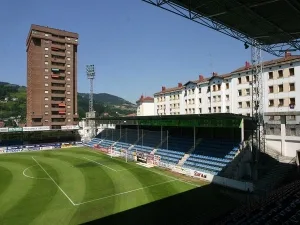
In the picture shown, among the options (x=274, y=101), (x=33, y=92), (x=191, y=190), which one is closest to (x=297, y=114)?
(x=274, y=101)

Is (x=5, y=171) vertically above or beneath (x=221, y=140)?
beneath

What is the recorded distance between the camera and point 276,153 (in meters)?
33.5

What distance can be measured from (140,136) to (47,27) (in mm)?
46381

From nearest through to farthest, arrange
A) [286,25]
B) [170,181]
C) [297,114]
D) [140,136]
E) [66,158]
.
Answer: [286,25] → [170,181] → [297,114] → [66,158] → [140,136]

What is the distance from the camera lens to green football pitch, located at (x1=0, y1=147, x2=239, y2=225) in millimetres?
21078

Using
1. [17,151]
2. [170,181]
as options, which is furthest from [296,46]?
[17,151]

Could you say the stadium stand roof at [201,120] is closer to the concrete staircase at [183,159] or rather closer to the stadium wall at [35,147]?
the concrete staircase at [183,159]

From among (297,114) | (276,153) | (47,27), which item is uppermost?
(47,27)

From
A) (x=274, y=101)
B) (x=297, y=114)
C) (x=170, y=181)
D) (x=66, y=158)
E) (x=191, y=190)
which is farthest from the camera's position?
(x=66, y=158)

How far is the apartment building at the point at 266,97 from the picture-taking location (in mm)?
33750

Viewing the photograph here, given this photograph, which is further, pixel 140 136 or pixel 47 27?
pixel 47 27

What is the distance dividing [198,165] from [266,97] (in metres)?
20.2

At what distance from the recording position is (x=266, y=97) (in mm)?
46094

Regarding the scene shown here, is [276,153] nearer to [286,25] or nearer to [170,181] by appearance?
[170,181]
